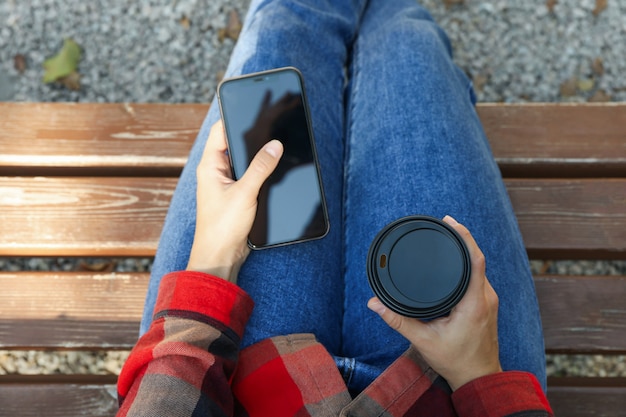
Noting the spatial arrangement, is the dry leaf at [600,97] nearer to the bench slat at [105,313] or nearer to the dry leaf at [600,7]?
the dry leaf at [600,7]

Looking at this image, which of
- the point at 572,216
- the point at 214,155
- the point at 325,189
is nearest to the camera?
the point at 214,155

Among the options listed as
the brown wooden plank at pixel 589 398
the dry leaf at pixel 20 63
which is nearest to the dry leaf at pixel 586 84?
the brown wooden plank at pixel 589 398

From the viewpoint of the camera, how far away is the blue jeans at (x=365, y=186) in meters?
1.02

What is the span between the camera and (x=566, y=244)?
1.24 metres

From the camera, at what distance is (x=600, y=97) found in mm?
1830

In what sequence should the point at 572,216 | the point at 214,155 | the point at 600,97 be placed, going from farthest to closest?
1. the point at 600,97
2. the point at 572,216
3. the point at 214,155

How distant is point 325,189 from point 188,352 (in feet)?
1.49

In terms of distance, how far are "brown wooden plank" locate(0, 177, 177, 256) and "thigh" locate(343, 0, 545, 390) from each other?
50 cm

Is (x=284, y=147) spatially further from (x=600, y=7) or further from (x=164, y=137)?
(x=600, y=7)

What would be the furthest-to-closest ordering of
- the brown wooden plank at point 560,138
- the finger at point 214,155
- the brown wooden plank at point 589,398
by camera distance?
the brown wooden plank at point 560,138 < the brown wooden plank at point 589,398 < the finger at point 214,155

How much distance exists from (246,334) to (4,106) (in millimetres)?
888

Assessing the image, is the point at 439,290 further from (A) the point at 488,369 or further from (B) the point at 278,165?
(B) the point at 278,165

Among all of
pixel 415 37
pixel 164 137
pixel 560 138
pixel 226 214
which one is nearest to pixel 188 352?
pixel 226 214

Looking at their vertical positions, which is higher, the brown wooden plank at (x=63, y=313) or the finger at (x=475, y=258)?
the finger at (x=475, y=258)
